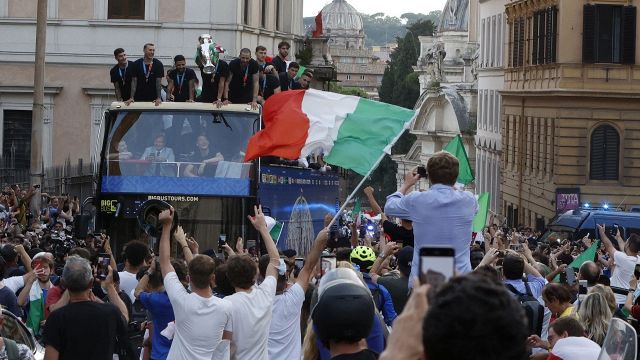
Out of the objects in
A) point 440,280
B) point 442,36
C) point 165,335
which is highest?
point 442,36

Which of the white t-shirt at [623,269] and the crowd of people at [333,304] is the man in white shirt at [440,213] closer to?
the crowd of people at [333,304]

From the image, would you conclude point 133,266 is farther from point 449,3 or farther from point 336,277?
point 449,3

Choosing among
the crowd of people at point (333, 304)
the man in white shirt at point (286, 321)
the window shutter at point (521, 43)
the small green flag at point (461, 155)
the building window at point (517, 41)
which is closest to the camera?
the crowd of people at point (333, 304)

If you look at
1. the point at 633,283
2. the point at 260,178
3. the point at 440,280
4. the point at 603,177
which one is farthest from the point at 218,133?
the point at 603,177

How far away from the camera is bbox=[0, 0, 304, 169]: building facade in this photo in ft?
142

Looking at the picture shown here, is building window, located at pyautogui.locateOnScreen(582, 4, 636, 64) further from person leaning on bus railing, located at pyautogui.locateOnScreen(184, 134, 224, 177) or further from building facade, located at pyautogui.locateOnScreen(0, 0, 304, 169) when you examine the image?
person leaning on bus railing, located at pyautogui.locateOnScreen(184, 134, 224, 177)

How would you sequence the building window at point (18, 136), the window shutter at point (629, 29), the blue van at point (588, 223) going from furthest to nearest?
1. the window shutter at point (629, 29)
2. the building window at point (18, 136)
3. the blue van at point (588, 223)

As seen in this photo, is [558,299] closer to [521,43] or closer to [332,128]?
Answer: [332,128]

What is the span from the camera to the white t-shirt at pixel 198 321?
29.6ft

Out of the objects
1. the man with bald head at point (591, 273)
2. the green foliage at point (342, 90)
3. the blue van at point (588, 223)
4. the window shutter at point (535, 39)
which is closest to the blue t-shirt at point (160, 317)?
the man with bald head at point (591, 273)

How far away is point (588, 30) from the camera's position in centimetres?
5062

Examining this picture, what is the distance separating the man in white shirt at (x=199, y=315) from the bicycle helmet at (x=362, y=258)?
9.89 feet

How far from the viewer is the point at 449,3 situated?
137m

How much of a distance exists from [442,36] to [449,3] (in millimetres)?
6549
